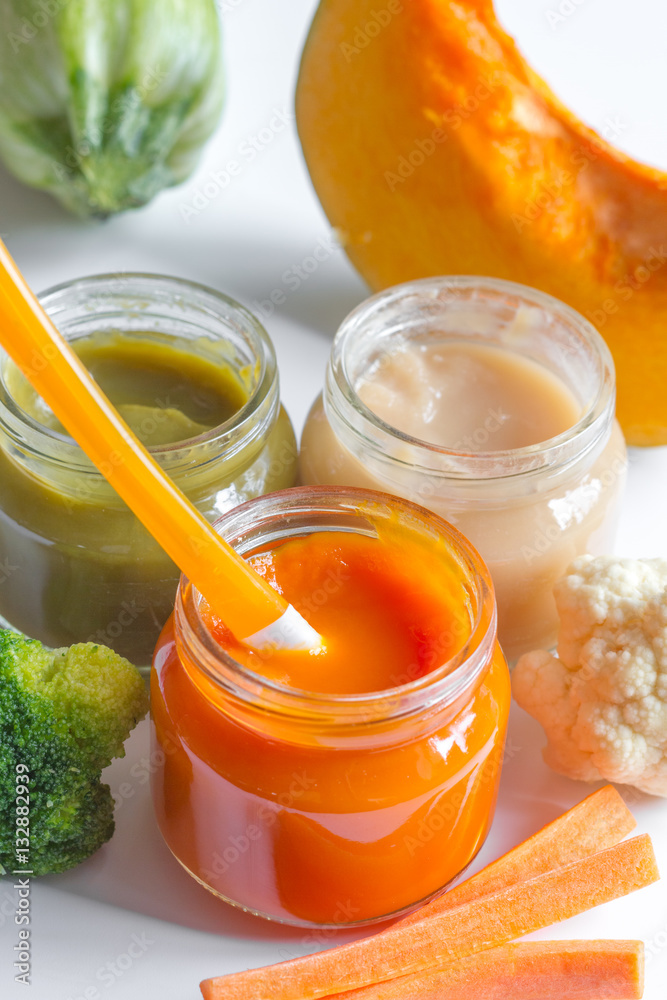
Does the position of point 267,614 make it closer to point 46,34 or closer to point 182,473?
point 182,473

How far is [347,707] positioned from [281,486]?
19.9 inches

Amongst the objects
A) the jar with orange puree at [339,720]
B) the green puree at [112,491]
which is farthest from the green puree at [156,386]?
the jar with orange puree at [339,720]

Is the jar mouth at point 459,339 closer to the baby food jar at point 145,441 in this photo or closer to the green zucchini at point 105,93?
the baby food jar at point 145,441

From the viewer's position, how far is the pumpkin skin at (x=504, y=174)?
6.22 ft

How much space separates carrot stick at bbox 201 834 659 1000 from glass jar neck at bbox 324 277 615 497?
1.53 feet

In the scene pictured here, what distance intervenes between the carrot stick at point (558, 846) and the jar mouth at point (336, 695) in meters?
0.30

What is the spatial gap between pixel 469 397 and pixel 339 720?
63 cm

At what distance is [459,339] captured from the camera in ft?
5.81

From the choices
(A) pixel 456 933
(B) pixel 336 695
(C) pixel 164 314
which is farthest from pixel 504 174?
(A) pixel 456 933

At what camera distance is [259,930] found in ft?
4.60

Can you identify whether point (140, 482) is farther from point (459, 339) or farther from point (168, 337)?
point (459, 339)

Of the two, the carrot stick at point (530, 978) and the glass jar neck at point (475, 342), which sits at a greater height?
the glass jar neck at point (475, 342)

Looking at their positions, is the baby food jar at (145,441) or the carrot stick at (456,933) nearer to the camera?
the carrot stick at (456,933)

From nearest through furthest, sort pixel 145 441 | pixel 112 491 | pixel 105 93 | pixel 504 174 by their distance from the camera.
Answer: pixel 112 491 → pixel 145 441 → pixel 504 174 → pixel 105 93
